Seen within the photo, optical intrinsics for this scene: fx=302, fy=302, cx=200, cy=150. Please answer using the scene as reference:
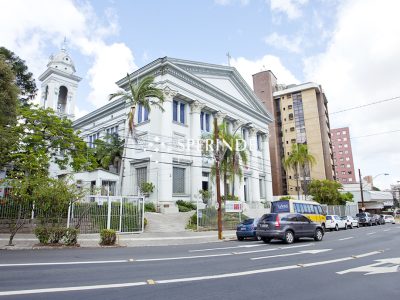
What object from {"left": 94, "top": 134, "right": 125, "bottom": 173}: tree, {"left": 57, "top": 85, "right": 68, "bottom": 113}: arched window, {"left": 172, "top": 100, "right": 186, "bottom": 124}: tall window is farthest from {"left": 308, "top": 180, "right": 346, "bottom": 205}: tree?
→ {"left": 57, "top": 85, "right": 68, "bottom": 113}: arched window

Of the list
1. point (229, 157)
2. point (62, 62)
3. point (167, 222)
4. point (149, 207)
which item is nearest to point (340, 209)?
point (229, 157)

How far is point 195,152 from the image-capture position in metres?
34.6

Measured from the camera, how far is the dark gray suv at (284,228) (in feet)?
51.8

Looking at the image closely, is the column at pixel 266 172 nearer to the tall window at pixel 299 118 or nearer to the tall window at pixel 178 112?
the tall window at pixel 178 112

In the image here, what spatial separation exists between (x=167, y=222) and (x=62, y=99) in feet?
117

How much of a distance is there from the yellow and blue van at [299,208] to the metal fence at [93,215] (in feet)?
35.0

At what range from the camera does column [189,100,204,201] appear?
33312 mm

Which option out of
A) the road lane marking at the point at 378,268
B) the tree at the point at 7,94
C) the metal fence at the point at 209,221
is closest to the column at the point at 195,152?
the metal fence at the point at 209,221

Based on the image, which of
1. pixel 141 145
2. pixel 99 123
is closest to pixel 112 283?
pixel 141 145

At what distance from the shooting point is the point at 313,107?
68500mm

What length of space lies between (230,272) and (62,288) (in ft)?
13.2

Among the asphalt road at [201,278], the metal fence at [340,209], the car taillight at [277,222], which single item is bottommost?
the asphalt road at [201,278]

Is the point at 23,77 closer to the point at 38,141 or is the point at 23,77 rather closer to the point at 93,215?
the point at 38,141

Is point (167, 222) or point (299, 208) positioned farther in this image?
point (167, 222)
